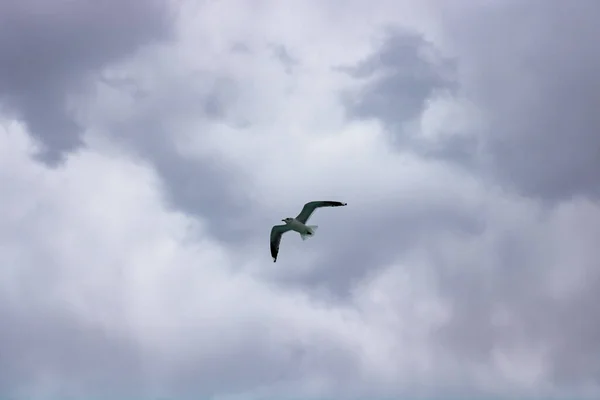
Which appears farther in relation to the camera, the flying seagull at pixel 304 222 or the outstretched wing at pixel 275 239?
the outstretched wing at pixel 275 239

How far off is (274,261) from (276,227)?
6523 millimetres

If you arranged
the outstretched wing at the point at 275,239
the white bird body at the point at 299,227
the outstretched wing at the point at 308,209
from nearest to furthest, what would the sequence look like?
the outstretched wing at the point at 308,209, the white bird body at the point at 299,227, the outstretched wing at the point at 275,239

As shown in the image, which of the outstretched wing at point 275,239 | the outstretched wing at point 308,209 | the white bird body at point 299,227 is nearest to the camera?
the outstretched wing at point 308,209

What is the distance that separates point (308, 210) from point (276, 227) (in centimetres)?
1083

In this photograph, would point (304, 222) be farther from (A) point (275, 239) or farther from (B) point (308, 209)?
(A) point (275, 239)

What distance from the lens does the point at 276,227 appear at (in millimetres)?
169625

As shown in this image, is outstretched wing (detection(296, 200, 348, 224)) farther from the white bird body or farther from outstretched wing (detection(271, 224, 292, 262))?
outstretched wing (detection(271, 224, 292, 262))

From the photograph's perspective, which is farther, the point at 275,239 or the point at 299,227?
the point at 275,239

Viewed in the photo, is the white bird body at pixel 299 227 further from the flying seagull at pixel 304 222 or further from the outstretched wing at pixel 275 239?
the outstretched wing at pixel 275 239

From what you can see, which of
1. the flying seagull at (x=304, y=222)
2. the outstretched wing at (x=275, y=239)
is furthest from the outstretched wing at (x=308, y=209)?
the outstretched wing at (x=275, y=239)

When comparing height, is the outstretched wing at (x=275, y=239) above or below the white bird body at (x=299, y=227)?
above

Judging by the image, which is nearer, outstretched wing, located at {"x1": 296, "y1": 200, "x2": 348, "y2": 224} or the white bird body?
outstretched wing, located at {"x1": 296, "y1": 200, "x2": 348, "y2": 224}

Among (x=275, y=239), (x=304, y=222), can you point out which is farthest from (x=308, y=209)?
(x=275, y=239)

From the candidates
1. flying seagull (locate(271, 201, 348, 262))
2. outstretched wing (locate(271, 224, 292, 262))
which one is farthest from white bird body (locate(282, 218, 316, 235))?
outstretched wing (locate(271, 224, 292, 262))
